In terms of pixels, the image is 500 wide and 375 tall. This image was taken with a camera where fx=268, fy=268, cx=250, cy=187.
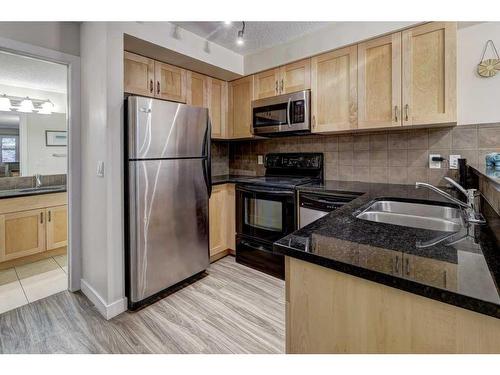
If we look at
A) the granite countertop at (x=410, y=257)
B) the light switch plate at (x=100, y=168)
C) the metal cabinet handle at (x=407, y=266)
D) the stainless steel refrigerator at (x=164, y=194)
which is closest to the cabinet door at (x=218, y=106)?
the stainless steel refrigerator at (x=164, y=194)

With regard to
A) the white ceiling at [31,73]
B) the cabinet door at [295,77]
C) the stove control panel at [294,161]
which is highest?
the white ceiling at [31,73]

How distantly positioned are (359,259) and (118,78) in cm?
200

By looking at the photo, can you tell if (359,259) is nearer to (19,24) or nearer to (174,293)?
(174,293)

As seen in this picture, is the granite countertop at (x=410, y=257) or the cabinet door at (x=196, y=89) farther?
the cabinet door at (x=196, y=89)

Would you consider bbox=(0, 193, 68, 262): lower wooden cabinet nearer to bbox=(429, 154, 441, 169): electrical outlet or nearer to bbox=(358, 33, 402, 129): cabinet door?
bbox=(358, 33, 402, 129): cabinet door

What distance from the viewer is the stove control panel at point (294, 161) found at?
9.40 ft

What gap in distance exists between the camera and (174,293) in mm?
2311

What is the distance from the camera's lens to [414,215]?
64.0 inches

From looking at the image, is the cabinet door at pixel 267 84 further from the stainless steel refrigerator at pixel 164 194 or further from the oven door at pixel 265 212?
the oven door at pixel 265 212

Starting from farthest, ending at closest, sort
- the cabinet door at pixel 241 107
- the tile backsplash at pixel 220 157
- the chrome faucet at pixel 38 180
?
the chrome faucet at pixel 38 180
the tile backsplash at pixel 220 157
the cabinet door at pixel 241 107

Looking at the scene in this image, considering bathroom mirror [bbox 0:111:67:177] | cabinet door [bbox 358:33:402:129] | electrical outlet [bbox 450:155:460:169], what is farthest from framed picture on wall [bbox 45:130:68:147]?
electrical outlet [bbox 450:155:460:169]

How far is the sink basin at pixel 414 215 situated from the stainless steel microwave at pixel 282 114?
1148 millimetres

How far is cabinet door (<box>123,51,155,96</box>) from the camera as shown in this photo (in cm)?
234
